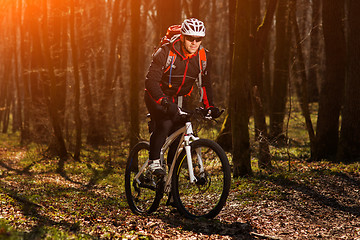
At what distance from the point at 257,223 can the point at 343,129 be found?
5718 millimetres

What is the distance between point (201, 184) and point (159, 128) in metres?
0.97

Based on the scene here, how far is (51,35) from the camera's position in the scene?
60.1 feet

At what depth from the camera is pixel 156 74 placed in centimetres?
579

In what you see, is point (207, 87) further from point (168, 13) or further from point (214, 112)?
point (168, 13)

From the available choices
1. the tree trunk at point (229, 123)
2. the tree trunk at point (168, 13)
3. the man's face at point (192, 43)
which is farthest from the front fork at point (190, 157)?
the tree trunk at point (229, 123)

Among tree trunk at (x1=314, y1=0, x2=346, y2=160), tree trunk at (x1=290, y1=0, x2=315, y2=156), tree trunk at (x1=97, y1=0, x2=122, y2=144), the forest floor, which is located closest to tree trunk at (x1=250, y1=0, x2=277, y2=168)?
the forest floor

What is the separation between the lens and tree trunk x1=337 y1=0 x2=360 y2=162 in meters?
10.5

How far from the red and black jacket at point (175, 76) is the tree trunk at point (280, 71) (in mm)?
9763

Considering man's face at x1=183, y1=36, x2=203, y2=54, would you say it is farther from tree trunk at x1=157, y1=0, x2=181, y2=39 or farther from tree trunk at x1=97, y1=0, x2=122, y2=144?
tree trunk at x1=97, y1=0, x2=122, y2=144

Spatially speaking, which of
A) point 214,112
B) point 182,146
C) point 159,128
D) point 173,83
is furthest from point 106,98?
point 214,112

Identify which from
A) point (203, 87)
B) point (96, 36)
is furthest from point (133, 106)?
point (96, 36)

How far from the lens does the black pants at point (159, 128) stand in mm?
6020

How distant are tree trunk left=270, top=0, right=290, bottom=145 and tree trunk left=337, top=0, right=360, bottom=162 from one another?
4723 mm

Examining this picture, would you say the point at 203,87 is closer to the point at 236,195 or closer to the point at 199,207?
the point at 199,207
